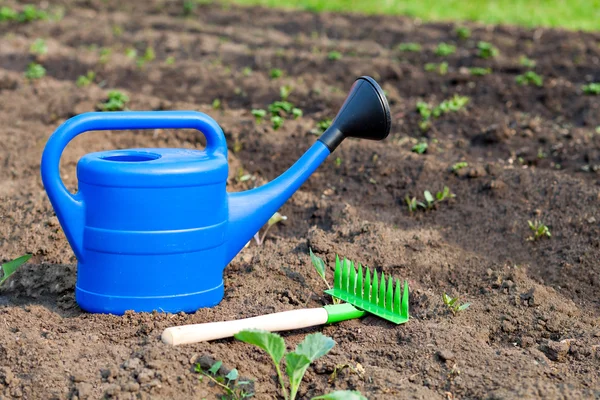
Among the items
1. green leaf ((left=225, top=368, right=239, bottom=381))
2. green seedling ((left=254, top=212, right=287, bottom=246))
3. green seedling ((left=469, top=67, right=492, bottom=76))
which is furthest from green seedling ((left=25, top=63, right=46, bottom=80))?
green leaf ((left=225, top=368, right=239, bottom=381))

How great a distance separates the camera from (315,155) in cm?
260

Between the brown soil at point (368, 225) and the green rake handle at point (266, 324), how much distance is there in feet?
0.12

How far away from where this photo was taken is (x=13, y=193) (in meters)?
3.52

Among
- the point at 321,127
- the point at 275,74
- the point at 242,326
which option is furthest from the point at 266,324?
the point at 275,74

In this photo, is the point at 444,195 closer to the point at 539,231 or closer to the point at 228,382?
the point at 539,231

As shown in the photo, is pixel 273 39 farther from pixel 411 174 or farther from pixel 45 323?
pixel 45 323

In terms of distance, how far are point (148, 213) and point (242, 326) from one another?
17.3 inches

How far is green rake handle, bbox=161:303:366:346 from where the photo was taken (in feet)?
7.16

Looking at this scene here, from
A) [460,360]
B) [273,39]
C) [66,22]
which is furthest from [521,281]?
[66,22]

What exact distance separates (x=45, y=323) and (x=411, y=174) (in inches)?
79.2

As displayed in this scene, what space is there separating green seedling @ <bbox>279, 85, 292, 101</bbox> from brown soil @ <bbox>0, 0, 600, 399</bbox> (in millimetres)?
62

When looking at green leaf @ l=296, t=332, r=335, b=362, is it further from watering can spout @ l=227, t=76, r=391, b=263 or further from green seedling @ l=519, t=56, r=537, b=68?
green seedling @ l=519, t=56, r=537, b=68

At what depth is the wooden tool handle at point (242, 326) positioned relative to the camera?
2.18 metres

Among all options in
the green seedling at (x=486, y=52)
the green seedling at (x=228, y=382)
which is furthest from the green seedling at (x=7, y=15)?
the green seedling at (x=228, y=382)
